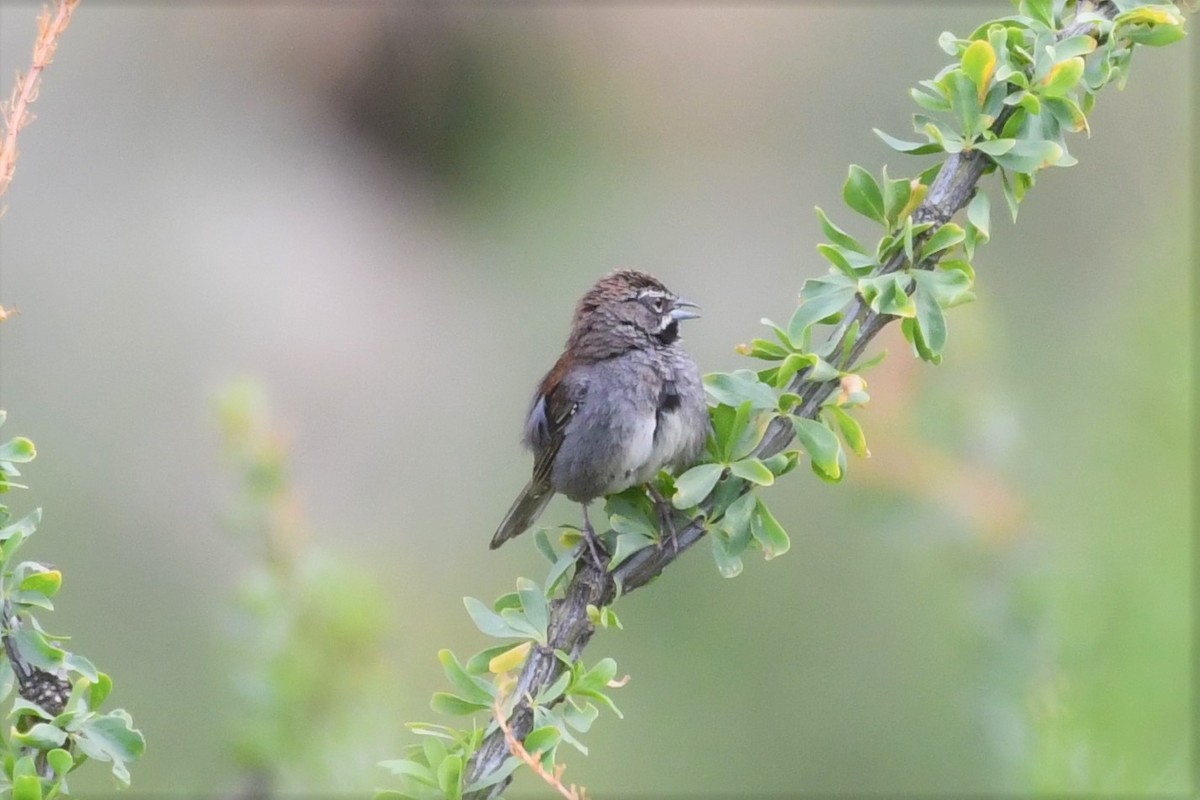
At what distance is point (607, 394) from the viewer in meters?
3.83

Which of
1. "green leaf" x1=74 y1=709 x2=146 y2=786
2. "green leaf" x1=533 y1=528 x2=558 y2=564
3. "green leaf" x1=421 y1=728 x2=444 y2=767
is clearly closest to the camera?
"green leaf" x1=74 y1=709 x2=146 y2=786

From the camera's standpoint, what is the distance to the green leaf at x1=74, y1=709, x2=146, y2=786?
5.92ft

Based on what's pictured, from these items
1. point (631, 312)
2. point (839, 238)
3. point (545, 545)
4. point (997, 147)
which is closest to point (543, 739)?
point (545, 545)

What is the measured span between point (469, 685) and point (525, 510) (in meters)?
1.98

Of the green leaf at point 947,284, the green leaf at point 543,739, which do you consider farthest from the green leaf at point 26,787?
the green leaf at point 947,284

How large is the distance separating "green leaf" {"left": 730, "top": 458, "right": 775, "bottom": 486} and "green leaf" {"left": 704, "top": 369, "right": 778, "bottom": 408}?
0.09 meters

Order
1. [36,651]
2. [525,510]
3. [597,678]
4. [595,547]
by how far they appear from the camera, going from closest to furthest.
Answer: [36,651] → [597,678] → [595,547] → [525,510]

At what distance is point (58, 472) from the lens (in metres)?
8.42

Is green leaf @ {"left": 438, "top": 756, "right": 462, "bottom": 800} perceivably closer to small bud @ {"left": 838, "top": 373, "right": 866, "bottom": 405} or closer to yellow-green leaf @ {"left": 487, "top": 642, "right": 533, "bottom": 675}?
yellow-green leaf @ {"left": 487, "top": 642, "right": 533, "bottom": 675}

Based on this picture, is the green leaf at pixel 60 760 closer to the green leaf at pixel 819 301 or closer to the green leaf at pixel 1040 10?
the green leaf at pixel 819 301

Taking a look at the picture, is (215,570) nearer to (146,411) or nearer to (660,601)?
(146,411)

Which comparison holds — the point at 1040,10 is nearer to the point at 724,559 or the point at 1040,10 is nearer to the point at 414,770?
the point at 724,559

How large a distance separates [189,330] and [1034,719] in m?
7.62

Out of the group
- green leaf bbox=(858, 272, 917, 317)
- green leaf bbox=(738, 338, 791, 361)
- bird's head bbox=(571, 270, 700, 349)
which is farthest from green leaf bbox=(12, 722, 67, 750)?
bird's head bbox=(571, 270, 700, 349)
